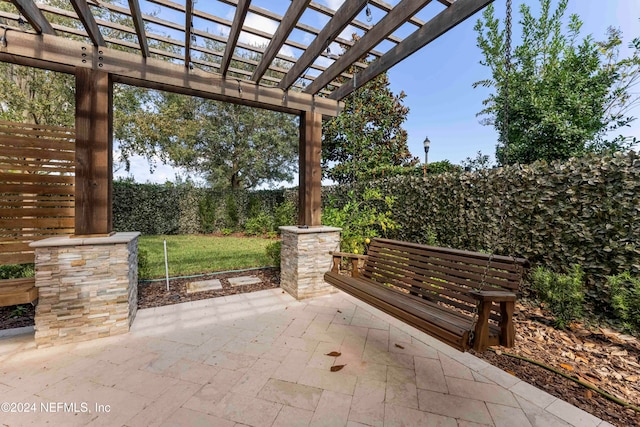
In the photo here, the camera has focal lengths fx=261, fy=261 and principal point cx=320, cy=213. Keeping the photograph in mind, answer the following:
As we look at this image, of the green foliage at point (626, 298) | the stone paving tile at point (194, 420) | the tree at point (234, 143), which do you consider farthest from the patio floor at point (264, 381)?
the tree at point (234, 143)

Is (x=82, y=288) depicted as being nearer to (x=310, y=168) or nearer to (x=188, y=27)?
(x=188, y=27)

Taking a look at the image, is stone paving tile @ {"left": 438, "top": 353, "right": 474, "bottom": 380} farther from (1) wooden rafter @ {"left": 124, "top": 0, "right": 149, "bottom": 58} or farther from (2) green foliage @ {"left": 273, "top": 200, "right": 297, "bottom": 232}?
(2) green foliage @ {"left": 273, "top": 200, "right": 297, "bottom": 232}

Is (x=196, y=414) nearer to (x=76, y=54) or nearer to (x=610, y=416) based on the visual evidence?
(x=610, y=416)

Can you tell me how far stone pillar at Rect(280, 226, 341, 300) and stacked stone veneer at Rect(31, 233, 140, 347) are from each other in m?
2.02

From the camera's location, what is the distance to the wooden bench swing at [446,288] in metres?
1.64

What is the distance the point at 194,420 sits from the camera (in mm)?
1681

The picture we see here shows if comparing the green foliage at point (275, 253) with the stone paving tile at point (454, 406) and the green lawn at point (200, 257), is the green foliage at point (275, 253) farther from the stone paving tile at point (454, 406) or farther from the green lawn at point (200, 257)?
the stone paving tile at point (454, 406)

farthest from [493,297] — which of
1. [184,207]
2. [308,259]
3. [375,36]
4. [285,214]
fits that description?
[184,207]

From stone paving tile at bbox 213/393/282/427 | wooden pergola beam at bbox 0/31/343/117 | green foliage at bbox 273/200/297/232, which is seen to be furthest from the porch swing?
green foliage at bbox 273/200/297/232

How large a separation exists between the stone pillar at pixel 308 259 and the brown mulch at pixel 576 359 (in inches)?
72.4

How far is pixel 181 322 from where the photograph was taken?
3.08m

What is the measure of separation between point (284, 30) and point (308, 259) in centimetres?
288

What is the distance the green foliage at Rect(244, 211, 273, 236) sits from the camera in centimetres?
1106

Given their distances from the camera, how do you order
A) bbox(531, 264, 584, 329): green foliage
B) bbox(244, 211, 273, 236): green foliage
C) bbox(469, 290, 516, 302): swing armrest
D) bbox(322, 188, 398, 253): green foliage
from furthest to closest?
bbox(244, 211, 273, 236): green foliage < bbox(322, 188, 398, 253): green foliage < bbox(531, 264, 584, 329): green foliage < bbox(469, 290, 516, 302): swing armrest
